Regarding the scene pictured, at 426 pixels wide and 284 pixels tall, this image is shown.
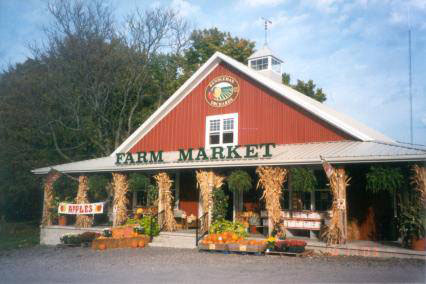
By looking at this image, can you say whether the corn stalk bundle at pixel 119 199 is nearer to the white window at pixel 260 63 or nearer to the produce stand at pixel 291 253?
the produce stand at pixel 291 253

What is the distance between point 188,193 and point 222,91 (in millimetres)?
5201

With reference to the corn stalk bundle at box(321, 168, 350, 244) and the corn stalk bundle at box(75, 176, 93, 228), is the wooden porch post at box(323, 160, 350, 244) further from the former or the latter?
the corn stalk bundle at box(75, 176, 93, 228)

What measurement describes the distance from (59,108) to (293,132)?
2078 centimetres

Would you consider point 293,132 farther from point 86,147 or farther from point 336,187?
point 86,147

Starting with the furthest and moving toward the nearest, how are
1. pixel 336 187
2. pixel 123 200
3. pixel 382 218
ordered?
pixel 123 200, pixel 382 218, pixel 336 187

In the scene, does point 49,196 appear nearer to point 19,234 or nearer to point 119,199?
point 119,199

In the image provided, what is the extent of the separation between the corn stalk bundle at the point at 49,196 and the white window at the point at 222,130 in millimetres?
7675

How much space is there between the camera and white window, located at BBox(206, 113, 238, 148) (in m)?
19.6

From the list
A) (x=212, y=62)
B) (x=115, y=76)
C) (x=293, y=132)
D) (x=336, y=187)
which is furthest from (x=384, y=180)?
(x=115, y=76)

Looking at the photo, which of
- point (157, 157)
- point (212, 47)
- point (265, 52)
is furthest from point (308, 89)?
point (157, 157)

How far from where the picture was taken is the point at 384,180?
43.3 feet

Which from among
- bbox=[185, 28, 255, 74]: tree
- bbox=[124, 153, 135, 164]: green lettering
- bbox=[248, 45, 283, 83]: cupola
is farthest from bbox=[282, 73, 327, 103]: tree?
bbox=[124, 153, 135, 164]: green lettering

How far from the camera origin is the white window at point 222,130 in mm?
19625

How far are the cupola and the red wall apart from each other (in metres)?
3.95
